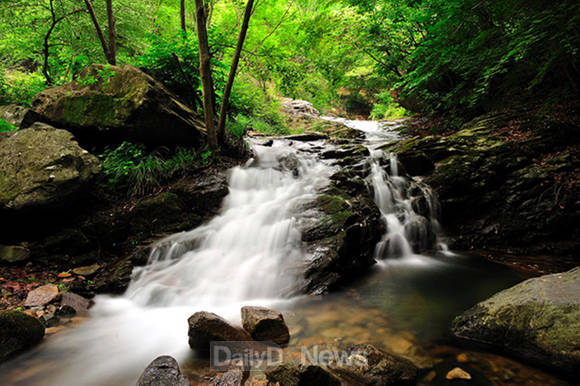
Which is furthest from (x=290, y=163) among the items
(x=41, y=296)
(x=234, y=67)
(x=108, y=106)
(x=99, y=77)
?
(x=41, y=296)

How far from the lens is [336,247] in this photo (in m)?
4.12

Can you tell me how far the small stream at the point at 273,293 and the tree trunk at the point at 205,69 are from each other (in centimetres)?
114

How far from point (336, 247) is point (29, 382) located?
370cm

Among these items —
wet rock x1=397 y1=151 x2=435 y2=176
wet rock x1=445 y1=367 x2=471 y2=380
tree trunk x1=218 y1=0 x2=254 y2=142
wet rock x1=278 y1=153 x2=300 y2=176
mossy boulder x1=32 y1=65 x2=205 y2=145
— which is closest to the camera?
wet rock x1=445 y1=367 x2=471 y2=380

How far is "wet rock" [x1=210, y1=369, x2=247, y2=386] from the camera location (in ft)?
6.39

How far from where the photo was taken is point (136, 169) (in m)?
5.40

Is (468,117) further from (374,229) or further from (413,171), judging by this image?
(374,229)

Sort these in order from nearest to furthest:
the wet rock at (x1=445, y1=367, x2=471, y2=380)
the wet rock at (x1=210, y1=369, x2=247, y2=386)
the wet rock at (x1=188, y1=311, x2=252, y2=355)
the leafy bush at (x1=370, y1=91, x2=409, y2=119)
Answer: the wet rock at (x1=210, y1=369, x2=247, y2=386), the wet rock at (x1=445, y1=367, x2=471, y2=380), the wet rock at (x1=188, y1=311, x2=252, y2=355), the leafy bush at (x1=370, y1=91, x2=409, y2=119)

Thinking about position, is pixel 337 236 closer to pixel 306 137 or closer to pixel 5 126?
pixel 5 126

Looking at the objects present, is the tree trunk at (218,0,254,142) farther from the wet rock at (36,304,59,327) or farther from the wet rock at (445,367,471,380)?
the wet rock at (445,367,471,380)

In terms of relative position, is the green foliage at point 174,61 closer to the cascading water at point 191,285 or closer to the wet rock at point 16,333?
the cascading water at point 191,285

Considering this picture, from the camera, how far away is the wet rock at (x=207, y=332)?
2.45 meters

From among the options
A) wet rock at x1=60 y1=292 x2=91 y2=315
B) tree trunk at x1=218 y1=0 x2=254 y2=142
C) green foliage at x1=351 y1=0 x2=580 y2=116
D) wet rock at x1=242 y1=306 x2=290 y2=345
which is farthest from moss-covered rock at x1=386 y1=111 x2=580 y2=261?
wet rock at x1=60 y1=292 x2=91 y2=315

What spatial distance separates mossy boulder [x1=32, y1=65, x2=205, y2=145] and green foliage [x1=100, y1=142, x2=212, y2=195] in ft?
1.05
